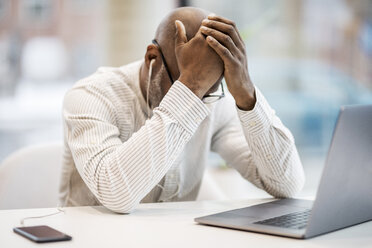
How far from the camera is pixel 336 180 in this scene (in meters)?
0.97

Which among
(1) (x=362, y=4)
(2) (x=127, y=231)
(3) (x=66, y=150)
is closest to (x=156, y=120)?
(2) (x=127, y=231)

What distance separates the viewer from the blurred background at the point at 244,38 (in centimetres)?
379

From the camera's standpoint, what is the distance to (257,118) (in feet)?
4.84

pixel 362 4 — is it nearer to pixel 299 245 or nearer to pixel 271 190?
pixel 271 190

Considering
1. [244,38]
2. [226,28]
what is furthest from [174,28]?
[244,38]

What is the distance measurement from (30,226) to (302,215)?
0.62 meters

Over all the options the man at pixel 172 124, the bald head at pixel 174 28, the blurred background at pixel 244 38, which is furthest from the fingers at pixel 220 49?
the blurred background at pixel 244 38

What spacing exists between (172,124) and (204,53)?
22 cm

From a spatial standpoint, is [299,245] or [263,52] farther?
[263,52]

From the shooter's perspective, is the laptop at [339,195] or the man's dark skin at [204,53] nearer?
the laptop at [339,195]

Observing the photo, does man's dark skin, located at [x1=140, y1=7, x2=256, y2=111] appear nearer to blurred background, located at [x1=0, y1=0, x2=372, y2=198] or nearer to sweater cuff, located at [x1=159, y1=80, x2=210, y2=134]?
sweater cuff, located at [x1=159, y1=80, x2=210, y2=134]

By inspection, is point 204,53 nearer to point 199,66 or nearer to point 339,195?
point 199,66

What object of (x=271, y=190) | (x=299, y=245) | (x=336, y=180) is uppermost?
(x=336, y=180)

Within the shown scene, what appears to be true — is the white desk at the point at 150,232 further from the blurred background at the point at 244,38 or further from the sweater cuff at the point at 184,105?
the blurred background at the point at 244,38
